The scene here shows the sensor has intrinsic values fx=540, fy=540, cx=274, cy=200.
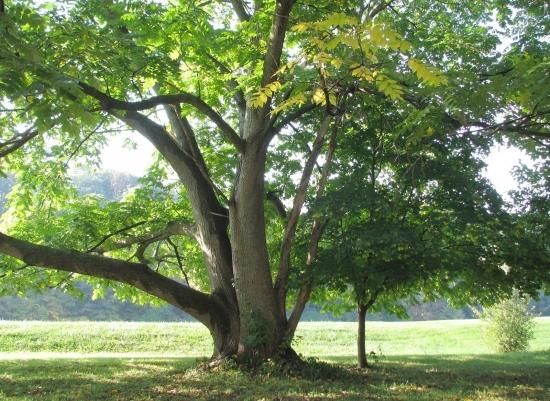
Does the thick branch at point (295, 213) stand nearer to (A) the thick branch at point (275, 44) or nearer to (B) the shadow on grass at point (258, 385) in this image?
(A) the thick branch at point (275, 44)

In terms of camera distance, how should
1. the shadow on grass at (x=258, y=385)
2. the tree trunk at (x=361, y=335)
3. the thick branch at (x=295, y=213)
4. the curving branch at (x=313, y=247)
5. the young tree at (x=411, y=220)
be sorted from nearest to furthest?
the shadow on grass at (x=258, y=385) → the young tree at (x=411, y=220) → the thick branch at (x=295, y=213) → the curving branch at (x=313, y=247) → the tree trunk at (x=361, y=335)

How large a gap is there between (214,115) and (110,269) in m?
3.00

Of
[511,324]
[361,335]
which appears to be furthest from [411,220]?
[511,324]

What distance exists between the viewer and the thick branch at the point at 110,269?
27.1ft

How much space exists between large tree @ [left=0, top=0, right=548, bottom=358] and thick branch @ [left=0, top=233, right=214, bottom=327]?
0.02 metres

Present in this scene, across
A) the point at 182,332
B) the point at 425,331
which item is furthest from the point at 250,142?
the point at 425,331

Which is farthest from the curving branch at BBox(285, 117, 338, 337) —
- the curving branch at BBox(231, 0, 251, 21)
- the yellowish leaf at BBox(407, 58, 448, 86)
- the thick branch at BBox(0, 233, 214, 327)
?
the yellowish leaf at BBox(407, 58, 448, 86)

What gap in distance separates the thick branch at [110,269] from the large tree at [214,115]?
0.9 inches

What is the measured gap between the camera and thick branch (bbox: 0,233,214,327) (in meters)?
8.25

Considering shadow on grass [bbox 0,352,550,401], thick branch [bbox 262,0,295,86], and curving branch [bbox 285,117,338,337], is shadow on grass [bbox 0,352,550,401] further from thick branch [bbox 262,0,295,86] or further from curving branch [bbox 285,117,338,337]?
thick branch [bbox 262,0,295,86]

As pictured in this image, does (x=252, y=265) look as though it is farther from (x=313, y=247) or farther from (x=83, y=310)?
(x=83, y=310)

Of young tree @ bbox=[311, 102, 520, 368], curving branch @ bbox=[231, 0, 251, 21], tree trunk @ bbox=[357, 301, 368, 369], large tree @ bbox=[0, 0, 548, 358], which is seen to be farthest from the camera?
tree trunk @ bbox=[357, 301, 368, 369]

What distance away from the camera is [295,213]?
9023mm

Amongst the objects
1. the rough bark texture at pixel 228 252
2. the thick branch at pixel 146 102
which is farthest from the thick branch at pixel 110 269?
the thick branch at pixel 146 102
